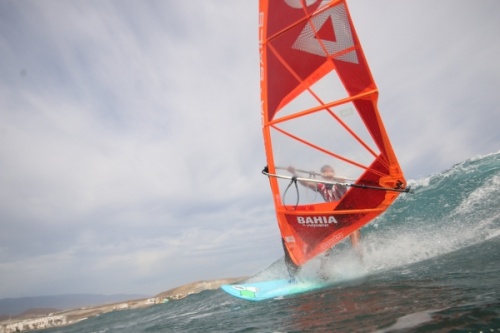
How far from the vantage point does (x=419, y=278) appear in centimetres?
527

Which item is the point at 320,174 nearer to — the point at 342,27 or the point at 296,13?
the point at 342,27

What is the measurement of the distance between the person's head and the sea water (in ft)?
8.79

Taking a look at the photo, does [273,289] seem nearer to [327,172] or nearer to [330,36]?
[327,172]

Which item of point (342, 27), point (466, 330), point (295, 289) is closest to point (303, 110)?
point (342, 27)

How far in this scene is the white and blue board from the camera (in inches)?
317

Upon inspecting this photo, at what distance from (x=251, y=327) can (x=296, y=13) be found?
26.0 feet

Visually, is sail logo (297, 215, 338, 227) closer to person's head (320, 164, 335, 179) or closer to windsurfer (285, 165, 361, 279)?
windsurfer (285, 165, 361, 279)

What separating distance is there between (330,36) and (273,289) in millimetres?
7564

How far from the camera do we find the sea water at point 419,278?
10.5 feet

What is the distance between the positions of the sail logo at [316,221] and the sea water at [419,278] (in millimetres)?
1556

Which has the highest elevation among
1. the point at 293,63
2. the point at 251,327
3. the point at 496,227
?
the point at 293,63

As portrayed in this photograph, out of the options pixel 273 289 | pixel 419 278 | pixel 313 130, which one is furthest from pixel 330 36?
pixel 273 289

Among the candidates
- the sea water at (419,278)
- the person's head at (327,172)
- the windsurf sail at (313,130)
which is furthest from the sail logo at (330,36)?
the sea water at (419,278)

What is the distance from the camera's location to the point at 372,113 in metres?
7.14
